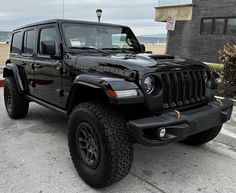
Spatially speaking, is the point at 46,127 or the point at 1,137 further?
the point at 46,127

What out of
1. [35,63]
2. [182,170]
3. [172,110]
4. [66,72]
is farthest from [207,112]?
[35,63]

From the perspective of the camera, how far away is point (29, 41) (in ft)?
16.7

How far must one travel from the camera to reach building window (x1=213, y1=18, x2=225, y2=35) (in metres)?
14.5

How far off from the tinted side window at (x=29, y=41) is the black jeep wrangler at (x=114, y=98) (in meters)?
0.51

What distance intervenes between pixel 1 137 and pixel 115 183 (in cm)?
238

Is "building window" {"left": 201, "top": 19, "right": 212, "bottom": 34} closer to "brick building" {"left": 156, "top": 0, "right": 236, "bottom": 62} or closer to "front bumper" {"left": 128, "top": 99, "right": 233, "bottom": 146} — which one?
"brick building" {"left": 156, "top": 0, "right": 236, "bottom": 62}

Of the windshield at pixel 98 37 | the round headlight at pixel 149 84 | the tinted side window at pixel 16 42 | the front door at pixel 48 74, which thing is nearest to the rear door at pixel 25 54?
the tinted side window at pixel 16 42

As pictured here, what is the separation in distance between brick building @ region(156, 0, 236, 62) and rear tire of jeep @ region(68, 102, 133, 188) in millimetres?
12432

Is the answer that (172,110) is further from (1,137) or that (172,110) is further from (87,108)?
(1,137)

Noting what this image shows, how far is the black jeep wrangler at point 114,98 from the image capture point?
2.88 meters

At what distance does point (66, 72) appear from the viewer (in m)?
3.89

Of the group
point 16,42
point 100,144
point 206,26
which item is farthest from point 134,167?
point 206,26

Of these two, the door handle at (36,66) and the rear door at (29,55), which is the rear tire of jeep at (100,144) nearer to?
the door handle at (36,66)

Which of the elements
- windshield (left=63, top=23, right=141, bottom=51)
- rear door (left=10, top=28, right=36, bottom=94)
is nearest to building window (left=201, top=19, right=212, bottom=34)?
windshield (left=63, top=23, right=141, bottom=51)
